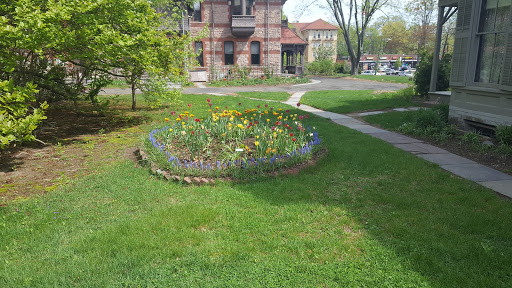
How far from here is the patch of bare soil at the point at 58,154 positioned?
18.5 ft

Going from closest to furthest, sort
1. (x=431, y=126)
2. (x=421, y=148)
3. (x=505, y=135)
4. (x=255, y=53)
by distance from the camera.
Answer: (x=505, y=135) < (x=421, y=148) < (x=431, y=126) < (x=255, y=53)

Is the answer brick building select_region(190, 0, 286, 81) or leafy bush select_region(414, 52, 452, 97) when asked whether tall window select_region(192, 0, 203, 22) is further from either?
leafy bush select_region(414, 52, 452, 97)

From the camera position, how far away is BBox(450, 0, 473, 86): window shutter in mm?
8281

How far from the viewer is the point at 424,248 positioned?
3.57m

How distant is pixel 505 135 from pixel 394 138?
2.26 meters

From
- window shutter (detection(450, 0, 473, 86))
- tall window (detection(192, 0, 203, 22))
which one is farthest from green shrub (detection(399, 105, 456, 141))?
tall window (detection(192, 0, 203, 22))

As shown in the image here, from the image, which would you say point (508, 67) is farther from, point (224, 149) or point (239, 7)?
point (239, 7)

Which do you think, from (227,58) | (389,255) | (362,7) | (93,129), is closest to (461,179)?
(389,255)

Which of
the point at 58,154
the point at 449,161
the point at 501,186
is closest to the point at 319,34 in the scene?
the point at 449,161

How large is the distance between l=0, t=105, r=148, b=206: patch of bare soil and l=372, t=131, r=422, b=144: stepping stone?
6.21m

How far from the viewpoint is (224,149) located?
20.9 ft

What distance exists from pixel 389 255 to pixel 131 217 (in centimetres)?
305

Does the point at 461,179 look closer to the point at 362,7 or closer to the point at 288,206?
the point at 288,206

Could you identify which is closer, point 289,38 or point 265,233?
point 265,233
